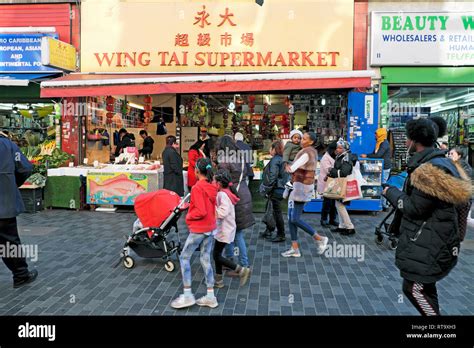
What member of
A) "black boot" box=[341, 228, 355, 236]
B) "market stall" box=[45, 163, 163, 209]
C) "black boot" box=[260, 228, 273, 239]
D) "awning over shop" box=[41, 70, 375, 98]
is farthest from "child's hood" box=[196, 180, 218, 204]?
"market stall" box=[45, 163, 163, 209]

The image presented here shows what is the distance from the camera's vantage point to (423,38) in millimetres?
9523

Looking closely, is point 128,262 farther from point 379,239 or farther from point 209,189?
point 379,239

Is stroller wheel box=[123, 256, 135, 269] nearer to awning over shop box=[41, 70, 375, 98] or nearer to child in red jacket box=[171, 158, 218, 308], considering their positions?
child in red jacket box=[171, 158, 218, 308]

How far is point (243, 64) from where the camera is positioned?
1023 centimetres

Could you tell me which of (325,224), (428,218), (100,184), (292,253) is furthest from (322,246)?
(100,184)

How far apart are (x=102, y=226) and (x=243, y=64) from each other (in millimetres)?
5212

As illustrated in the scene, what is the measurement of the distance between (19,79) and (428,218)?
10138mm

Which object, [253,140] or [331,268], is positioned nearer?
[331,268]

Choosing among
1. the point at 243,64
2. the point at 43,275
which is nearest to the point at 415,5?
the point at 243,64
